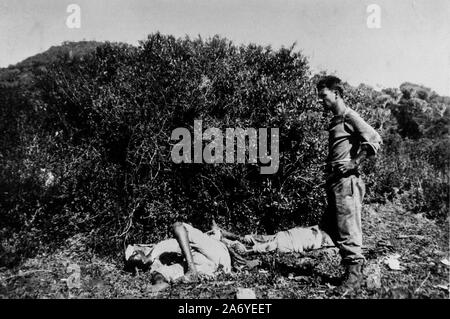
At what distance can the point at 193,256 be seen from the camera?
4.39m

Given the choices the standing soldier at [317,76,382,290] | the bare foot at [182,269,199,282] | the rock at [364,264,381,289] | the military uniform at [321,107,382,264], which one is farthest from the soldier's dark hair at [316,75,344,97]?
the bare foot at [182,269,199,282]

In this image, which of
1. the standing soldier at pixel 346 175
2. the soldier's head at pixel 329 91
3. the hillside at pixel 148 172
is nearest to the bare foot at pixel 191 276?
the hillside at pixel 148 172

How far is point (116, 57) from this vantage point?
895cm

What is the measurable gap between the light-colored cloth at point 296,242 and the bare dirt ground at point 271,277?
0.12 meters

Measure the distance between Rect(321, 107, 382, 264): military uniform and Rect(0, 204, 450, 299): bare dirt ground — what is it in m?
0.48

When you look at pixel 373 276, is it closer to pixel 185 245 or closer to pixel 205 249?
pixel 205 249

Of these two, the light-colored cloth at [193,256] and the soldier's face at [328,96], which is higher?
the soldier's face at [328,96]

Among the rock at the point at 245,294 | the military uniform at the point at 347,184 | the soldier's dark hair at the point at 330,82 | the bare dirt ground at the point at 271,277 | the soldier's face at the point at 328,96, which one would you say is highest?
the soldier's dark hair at the point at 330,82

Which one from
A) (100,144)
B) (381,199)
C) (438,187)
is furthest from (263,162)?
(438,187)

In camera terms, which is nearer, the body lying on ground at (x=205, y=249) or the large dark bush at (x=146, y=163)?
the body lying on ground at (x=205, y=249)

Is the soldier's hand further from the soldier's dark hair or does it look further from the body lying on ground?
the body lying on ground

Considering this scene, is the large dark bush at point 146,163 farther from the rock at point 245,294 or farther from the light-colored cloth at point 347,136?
the rock at point 245,294

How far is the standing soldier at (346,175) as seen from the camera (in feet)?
12.3
